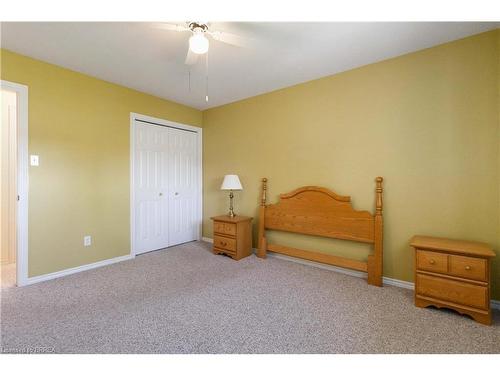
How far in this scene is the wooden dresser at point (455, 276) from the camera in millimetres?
1743

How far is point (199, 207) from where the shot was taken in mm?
4309

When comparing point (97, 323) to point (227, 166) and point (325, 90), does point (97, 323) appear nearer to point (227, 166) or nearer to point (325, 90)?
point (227, 166)

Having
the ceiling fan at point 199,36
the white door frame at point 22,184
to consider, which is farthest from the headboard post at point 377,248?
the white door frame at point 22,184

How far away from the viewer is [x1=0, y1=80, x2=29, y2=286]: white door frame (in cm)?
238

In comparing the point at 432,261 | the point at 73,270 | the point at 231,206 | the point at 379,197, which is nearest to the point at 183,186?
the point at 231,206

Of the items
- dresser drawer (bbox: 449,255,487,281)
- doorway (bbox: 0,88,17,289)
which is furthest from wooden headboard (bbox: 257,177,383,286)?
doorway (bbox: 0,88,17,289)

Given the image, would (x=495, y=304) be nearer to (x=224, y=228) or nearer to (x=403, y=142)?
(x=403, y=142)

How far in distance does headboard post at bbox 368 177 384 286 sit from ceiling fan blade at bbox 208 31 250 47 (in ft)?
6.19

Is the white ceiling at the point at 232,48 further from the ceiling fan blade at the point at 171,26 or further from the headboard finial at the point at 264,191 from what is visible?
the headboard finial at the point at 264,191

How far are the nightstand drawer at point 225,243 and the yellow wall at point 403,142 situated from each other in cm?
57

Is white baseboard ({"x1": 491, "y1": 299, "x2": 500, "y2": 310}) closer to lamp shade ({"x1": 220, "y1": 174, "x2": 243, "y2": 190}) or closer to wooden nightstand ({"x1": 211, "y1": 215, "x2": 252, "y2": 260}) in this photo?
wooden nightstand ({"x1": 211, "y1": 215, "x2": 252, "y2": 260})
